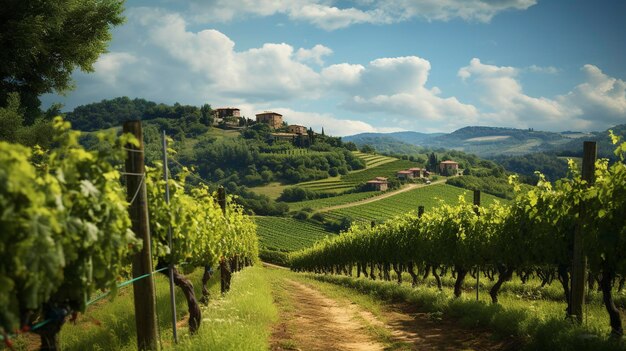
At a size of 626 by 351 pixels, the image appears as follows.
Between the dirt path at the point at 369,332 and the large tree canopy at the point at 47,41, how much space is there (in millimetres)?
10236

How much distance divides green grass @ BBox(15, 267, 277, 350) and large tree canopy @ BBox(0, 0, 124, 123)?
287 inches

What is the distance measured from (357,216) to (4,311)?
100 meters

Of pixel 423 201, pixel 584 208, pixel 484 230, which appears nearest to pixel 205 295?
pixel 484 230

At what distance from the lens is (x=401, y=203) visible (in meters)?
115

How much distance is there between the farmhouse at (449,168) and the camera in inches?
6870

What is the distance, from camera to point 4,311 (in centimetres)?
323

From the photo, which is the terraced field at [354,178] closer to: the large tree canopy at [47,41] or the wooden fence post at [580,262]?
the large tree canopy at [47,41]

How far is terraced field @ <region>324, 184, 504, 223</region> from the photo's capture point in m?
103

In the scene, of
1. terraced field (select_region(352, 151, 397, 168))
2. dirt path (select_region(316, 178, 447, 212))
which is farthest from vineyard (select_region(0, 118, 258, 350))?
terraced field (select_region(352, 151, 397, 168))

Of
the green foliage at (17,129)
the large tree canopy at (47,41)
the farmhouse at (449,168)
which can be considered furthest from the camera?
the farmhouse at (449,168)

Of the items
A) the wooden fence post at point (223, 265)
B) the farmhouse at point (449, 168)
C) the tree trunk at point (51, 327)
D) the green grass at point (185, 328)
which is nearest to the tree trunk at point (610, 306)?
the green grass at point (185, 328)

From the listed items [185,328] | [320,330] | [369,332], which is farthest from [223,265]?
[185,328]

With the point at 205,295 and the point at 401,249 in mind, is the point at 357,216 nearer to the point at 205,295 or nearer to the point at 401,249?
the point at 401,249

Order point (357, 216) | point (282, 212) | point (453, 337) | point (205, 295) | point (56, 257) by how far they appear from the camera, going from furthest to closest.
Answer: point (282, 212) → point (357, 216) → point (205, 295) → point (453, 337) → point (56, 257)
